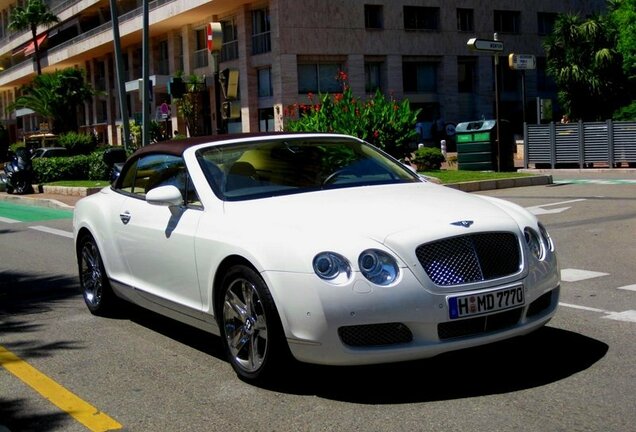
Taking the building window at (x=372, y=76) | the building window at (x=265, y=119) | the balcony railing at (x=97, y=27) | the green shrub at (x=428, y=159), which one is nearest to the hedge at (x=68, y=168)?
the green shrub at (x=428, y=159)

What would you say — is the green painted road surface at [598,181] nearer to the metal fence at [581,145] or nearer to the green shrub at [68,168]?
the metal fence at [581,145]

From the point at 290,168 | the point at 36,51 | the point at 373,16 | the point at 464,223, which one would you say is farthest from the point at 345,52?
the point at 464,223

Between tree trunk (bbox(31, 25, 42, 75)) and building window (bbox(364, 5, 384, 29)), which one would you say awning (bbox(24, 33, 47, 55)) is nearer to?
tree trunk (bbox(31, 25, 42, 75))

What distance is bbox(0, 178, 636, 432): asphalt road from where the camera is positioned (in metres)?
4.29

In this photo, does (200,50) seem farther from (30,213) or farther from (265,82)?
(30,213)

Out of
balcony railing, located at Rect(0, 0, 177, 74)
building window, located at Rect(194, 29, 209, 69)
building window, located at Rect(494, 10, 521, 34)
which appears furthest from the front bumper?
building window, located at Rect(494, 10, 521, 34)

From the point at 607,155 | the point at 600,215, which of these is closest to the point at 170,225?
the point at 600,215

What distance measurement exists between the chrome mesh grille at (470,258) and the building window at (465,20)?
43.1 meters

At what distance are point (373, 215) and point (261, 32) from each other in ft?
126

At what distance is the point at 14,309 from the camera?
7.80 m

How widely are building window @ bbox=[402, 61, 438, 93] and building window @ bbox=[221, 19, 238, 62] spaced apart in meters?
8.80

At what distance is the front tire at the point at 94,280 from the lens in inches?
277

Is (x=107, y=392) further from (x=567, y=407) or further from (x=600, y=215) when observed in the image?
(x=600, y=215)

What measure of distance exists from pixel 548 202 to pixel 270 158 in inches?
429
